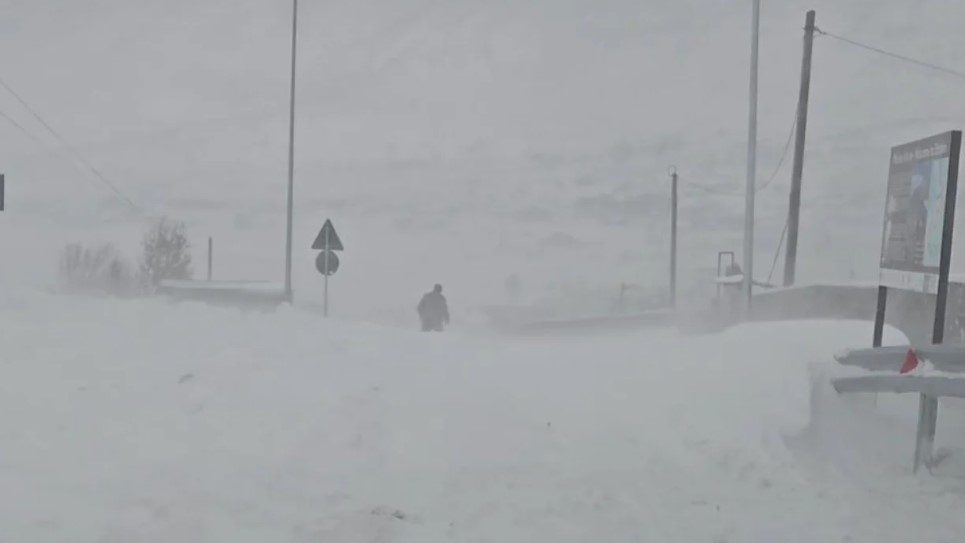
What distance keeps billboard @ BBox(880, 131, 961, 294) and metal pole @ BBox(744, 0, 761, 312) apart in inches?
512

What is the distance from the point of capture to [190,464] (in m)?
7.22

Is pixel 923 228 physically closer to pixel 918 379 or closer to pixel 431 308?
pixel 918 379

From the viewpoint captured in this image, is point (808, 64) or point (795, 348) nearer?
point (795, 348)

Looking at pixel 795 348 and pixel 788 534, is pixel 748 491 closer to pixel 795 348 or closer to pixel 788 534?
pixel 788 534

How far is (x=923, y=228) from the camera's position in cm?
→ 919

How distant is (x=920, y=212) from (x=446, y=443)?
4.92 metres

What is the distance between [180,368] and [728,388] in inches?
209

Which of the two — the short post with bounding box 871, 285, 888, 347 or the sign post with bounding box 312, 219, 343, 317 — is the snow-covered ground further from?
the sign post with bounding box 312, 219, 343, 317

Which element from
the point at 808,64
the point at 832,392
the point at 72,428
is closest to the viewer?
the point at 72,428

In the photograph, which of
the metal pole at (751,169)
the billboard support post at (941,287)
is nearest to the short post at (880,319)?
the billboard support post at (941,287)

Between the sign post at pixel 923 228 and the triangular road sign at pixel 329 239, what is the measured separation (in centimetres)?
1316

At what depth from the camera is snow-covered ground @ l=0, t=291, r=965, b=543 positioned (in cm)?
625

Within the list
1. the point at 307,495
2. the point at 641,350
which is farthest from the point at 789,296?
the point at 307,495

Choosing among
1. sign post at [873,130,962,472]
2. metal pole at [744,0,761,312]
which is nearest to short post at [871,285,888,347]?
sign post at [873,130,962,472]
